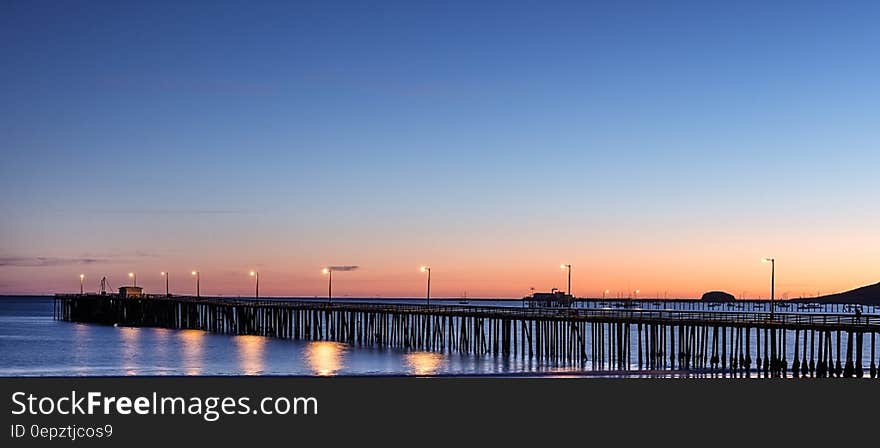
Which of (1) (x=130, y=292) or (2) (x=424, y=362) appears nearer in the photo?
(2) (x=424, y=362)

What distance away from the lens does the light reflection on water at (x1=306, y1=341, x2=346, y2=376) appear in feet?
200

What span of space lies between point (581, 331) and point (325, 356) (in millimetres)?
17037

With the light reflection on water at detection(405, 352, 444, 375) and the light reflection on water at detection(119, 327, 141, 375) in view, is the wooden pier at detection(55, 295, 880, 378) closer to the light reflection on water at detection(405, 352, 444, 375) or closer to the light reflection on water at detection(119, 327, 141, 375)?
the light reflection on water at detection(405, 352, 444, 375)

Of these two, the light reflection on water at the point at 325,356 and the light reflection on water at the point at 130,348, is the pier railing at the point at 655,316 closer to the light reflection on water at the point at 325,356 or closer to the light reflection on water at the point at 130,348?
the light reflection on water at the point at 325,356

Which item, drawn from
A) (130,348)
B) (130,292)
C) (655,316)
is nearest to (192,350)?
(130,348)

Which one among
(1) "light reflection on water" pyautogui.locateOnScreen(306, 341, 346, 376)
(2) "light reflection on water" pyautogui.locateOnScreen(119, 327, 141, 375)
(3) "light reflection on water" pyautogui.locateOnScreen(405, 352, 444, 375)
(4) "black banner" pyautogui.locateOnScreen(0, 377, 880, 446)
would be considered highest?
(4) "black banner" pyautogui.locateOnScreen(0, 377, 880, 446)

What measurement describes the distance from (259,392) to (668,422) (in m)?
10.8

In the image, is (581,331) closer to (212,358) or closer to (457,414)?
(212,358)

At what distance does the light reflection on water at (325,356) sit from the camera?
200 feet

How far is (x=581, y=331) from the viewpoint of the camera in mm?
61094

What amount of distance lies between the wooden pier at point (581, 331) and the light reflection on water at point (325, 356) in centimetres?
247

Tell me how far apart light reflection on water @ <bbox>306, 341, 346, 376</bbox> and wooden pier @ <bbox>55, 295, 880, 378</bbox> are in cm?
247

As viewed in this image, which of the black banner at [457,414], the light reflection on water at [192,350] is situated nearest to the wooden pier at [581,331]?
the light reflection on water at [192,350]

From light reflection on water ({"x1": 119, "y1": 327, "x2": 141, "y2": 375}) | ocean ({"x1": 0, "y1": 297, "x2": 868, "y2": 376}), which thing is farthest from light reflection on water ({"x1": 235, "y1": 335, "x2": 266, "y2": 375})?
light reflection on water ({"x1": 119, "y1": 327, "x2": 141, "y2": 375})
